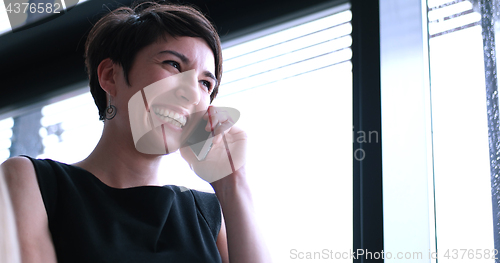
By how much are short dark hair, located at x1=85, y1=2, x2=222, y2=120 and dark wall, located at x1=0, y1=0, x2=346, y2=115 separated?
475 millimetres

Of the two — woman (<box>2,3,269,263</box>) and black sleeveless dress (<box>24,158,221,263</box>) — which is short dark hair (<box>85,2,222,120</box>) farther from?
black sleeveless dress (<box>24,158,221,263</box>)

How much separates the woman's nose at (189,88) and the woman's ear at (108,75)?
173 mm

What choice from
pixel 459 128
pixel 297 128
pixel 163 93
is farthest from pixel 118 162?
pixel 459 128

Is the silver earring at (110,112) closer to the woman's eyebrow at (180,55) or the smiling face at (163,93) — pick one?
the smiling face at (163,93)

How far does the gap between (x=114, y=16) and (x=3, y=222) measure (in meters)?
0.96

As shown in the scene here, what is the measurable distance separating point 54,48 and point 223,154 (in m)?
1.03

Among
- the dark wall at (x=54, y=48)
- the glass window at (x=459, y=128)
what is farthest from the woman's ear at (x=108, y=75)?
the glass window at (x=459, y=128)

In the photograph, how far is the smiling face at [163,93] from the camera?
108cm

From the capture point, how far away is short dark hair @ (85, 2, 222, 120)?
1130mm

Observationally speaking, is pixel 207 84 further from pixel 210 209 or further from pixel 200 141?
pixel 210 209

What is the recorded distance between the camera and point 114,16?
4.01ft

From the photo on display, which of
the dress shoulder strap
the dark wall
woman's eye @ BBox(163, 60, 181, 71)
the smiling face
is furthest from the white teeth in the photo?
the dark wall

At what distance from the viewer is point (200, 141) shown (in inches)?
47.4

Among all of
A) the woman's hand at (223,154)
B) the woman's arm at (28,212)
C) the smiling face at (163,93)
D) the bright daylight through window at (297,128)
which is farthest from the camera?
the bright daylight through window at (297,128)
